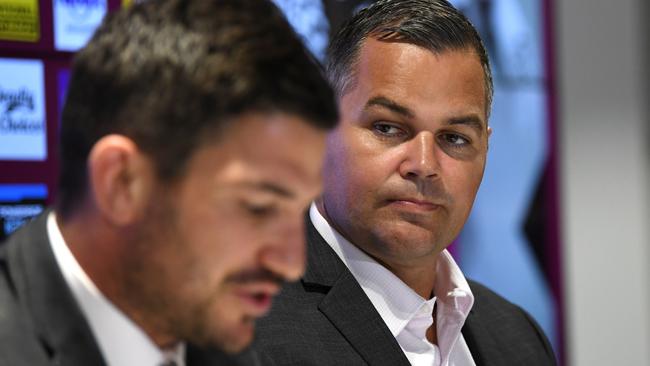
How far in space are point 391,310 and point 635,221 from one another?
2.39 m

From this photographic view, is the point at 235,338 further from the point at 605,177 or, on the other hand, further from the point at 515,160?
the point at 605,177

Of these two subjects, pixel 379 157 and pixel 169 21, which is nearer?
pixel 169 21

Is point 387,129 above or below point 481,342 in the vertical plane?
above

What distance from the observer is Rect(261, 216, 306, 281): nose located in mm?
840

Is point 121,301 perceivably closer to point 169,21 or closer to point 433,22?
point 169,21

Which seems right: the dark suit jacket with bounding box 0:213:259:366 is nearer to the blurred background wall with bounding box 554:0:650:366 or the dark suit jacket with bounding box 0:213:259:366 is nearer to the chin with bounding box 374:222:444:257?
the chin with bounding box 374:222:444:257

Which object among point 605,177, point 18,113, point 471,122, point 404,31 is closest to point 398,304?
point 471,122

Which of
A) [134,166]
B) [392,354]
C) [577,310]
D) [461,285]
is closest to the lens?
[134,166]

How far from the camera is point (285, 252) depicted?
33.4 inches

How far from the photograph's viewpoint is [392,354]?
1.34 metres

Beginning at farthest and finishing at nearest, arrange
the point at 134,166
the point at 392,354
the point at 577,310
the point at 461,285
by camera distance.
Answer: the point at 577,310 → the point at 461,285 → the point at 392,354 → the point at 134,166

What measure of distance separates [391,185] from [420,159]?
6cm

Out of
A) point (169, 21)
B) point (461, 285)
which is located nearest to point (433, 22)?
point (461, 285)

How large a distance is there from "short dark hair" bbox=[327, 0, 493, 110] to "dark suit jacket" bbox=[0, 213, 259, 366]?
26.1 inches
